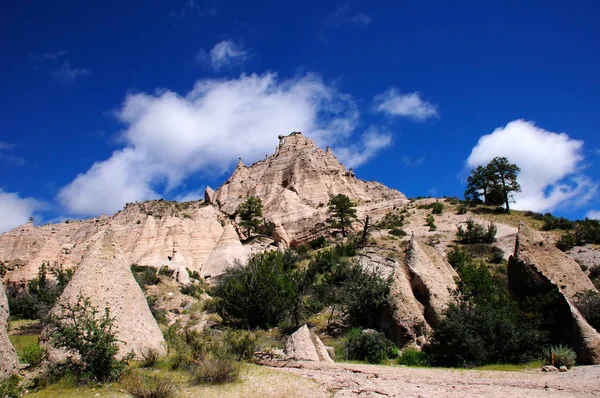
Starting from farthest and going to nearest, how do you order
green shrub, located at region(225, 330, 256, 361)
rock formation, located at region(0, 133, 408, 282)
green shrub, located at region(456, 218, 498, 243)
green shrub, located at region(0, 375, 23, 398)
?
green shrub, located at region(456, 218, 498, 243) → rock formation, located at region(0, 133, 408, 282) → green shrub, located at region(225, 330, 256, 361) → green shrub, located at region(0, 375, 23, 398)

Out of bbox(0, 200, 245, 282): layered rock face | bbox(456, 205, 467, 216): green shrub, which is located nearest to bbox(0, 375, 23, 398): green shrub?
bbox(0, 200, 245, 282): layered rock face

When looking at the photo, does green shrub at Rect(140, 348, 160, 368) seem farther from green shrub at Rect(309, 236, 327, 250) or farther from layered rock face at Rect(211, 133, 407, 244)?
layered rock face at Rect(211, 133, 407, 244)

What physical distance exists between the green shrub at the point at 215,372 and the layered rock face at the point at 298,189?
33595 mm

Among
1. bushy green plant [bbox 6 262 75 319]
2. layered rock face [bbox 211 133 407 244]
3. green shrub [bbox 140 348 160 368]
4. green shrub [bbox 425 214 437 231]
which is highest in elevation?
layered rock face [bbox 211 133 407 244]

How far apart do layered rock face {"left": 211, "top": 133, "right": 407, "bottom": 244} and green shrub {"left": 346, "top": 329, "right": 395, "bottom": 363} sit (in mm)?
28615

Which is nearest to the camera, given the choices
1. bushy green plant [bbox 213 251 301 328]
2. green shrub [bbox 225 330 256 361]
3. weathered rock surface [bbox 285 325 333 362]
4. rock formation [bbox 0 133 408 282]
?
green shrub [bbox 225 330 256 361]

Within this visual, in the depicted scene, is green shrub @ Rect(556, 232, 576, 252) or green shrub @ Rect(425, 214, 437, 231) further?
green shrub @ Rect(425, 214, 437, 231)

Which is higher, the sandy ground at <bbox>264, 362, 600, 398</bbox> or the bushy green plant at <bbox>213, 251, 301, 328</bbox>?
the bushy green plant at <bbox>213, 251, 301, 328</bbox>

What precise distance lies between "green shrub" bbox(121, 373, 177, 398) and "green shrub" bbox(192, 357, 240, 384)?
55 cm

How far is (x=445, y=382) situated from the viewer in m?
7.54

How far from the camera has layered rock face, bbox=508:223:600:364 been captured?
1074 cm

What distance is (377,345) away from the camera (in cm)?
1173

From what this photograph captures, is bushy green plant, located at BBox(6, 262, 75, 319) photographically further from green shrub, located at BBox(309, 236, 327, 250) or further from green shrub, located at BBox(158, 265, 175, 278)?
green shrub, located at BBox(309, 236, 327, 250)

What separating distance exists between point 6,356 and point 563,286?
14.9 m
